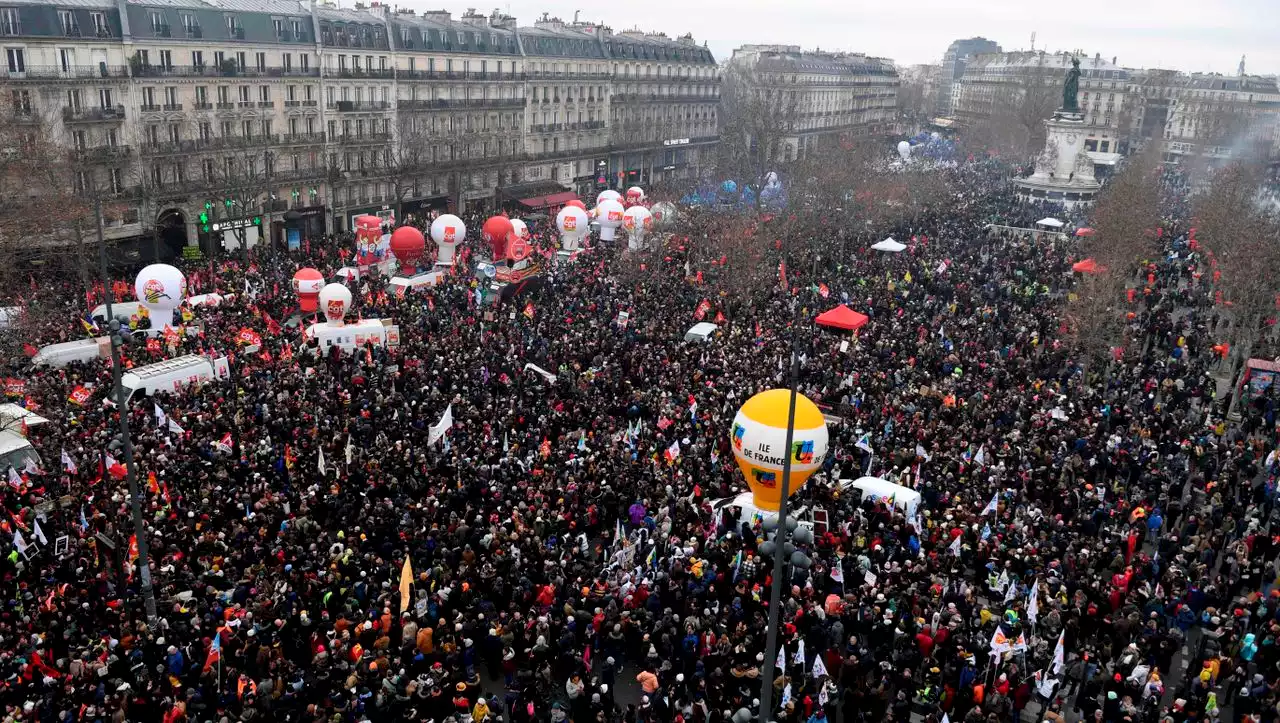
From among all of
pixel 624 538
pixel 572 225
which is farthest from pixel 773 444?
pixel 572 225

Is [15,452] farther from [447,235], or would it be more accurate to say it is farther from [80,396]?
[447,235]

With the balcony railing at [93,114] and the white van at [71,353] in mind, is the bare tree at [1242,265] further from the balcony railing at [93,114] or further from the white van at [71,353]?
the balcony railing at [93,114]

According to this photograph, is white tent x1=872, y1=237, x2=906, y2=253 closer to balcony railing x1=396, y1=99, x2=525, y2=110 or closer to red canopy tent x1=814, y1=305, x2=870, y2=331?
red canopy tent x1=814, y1=305, x2=870, y2=331

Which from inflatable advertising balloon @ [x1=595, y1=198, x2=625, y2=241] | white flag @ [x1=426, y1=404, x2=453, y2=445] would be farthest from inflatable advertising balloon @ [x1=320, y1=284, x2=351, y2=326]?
inflatable advertising balloon @ [x1=595, y1=198, x2=625, y2=241]

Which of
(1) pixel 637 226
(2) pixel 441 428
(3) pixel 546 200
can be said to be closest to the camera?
(2) pixel 441 428

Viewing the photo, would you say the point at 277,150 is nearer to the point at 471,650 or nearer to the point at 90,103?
the point at 90,103

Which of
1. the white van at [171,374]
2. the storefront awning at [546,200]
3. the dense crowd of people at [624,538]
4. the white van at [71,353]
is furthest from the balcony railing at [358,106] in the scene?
the white van at [171,374]
